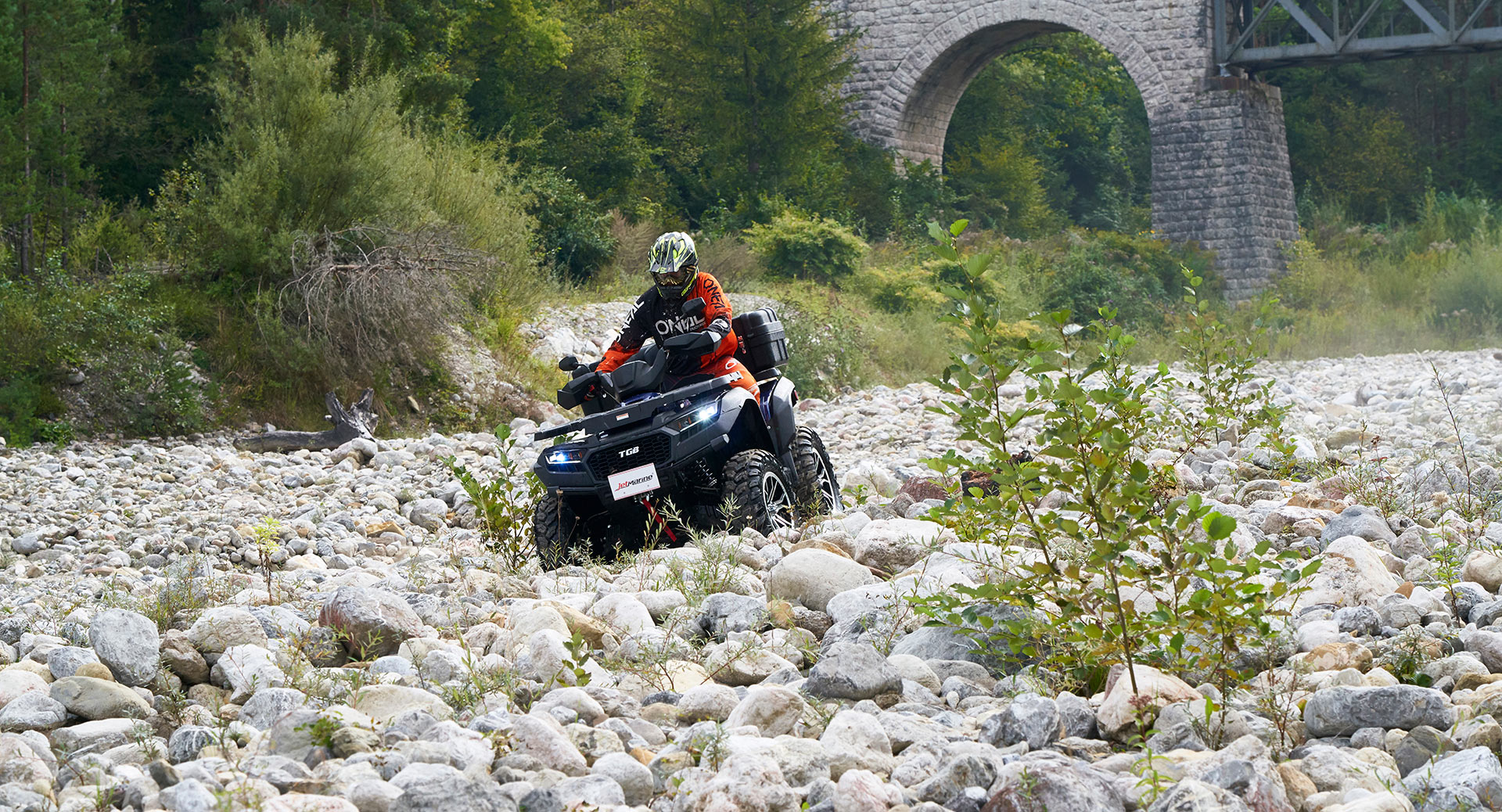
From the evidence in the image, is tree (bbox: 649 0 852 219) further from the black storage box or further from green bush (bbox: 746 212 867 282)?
the black storage box

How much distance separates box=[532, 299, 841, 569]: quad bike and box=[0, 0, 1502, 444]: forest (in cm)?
674

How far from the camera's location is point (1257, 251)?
83.3 ft

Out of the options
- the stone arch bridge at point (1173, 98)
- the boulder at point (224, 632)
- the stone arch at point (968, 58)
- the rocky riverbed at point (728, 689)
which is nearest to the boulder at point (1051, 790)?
the rocky riverbed at point (728, 689)

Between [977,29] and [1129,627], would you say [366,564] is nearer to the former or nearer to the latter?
[1129,627]

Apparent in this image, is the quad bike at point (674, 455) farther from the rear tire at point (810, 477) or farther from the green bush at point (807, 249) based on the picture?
the green bush at point (807, 249)

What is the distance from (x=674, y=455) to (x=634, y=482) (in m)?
0.20

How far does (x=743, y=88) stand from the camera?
78.9 feet

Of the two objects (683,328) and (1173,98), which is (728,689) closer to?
(683,328)

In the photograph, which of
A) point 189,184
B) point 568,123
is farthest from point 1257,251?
point 189,184

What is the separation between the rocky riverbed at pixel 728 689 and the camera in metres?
2.45

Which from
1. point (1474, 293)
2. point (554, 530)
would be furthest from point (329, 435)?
point (1474, 293)

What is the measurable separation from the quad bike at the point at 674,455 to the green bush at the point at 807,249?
14.8 m

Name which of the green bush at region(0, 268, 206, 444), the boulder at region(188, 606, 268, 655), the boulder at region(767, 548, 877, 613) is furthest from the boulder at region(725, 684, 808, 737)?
A: the green bush at region(0, 268, 206, 444)

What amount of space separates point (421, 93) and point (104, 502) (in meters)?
11.0
